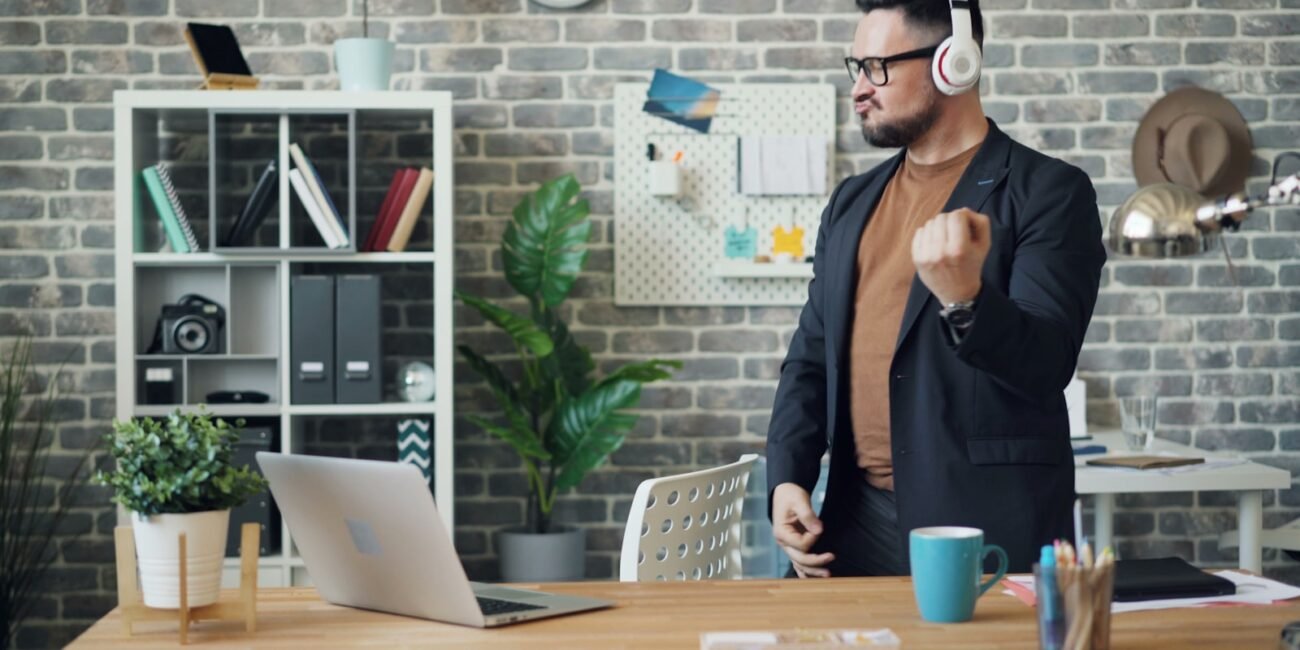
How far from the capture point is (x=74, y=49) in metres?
3.94

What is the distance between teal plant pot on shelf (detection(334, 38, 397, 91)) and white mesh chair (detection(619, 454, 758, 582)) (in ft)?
5.91

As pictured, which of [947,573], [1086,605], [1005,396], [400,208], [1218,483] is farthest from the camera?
[400,208]

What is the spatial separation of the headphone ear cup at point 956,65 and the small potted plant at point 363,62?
1989 millimetres

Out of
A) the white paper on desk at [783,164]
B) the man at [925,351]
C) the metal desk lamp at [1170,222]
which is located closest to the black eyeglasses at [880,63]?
the man at [925,351]

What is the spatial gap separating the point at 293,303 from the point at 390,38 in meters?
0.92

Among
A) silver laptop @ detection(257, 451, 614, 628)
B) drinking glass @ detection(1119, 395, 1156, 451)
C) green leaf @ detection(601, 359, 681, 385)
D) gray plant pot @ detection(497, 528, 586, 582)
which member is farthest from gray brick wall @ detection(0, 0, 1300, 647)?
silver laptop @ detection(257, 451, 614, 628)

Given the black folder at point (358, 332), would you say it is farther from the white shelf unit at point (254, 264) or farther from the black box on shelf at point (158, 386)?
the black box on shelf at point (158, 386)

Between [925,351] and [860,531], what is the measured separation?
0.35 metres

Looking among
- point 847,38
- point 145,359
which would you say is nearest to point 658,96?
point 847,38

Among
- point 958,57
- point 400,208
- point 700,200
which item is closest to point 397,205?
point 400,208

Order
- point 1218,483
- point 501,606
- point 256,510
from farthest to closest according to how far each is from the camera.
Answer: point 256,510 → point 1218,483 → point 501,606

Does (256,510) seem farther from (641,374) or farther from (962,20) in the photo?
(962,20)

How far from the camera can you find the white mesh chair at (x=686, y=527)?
2.10 meters

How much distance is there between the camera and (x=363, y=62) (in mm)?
3660
